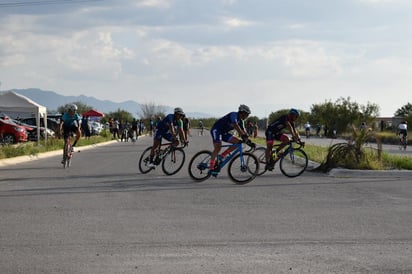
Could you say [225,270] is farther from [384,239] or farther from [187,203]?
[187,203]

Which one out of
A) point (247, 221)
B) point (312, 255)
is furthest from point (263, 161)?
point (312, 255)

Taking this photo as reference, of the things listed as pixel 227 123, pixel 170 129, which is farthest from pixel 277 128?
pixel 170 129

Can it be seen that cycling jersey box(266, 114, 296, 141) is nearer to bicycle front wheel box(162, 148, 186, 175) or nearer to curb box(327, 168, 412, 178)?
curb box(327, 168, 412, 178)

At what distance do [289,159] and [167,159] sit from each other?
3.15 m

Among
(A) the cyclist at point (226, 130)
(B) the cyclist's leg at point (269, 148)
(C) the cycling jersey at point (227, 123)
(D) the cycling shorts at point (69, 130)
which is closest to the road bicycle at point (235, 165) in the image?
(A) the cyclist at point (226, 130)

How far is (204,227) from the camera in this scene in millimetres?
7855

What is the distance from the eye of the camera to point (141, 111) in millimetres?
129375

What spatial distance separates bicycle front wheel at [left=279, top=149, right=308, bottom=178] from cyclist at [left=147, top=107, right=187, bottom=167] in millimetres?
2584

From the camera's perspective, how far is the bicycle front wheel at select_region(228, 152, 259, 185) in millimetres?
12977

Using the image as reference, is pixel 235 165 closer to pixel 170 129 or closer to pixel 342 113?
pixel 170 129

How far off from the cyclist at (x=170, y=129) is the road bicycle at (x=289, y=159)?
2.04 m

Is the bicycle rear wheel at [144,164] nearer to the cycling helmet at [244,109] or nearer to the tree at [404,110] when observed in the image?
the cycling helmet at [244,109]

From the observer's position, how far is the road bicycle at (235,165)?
13.0 metres

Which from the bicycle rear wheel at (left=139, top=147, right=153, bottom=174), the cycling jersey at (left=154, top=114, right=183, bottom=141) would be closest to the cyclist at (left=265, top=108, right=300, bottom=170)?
the cycling jersey at (left=154, top=114, right=183, bottom=141)
